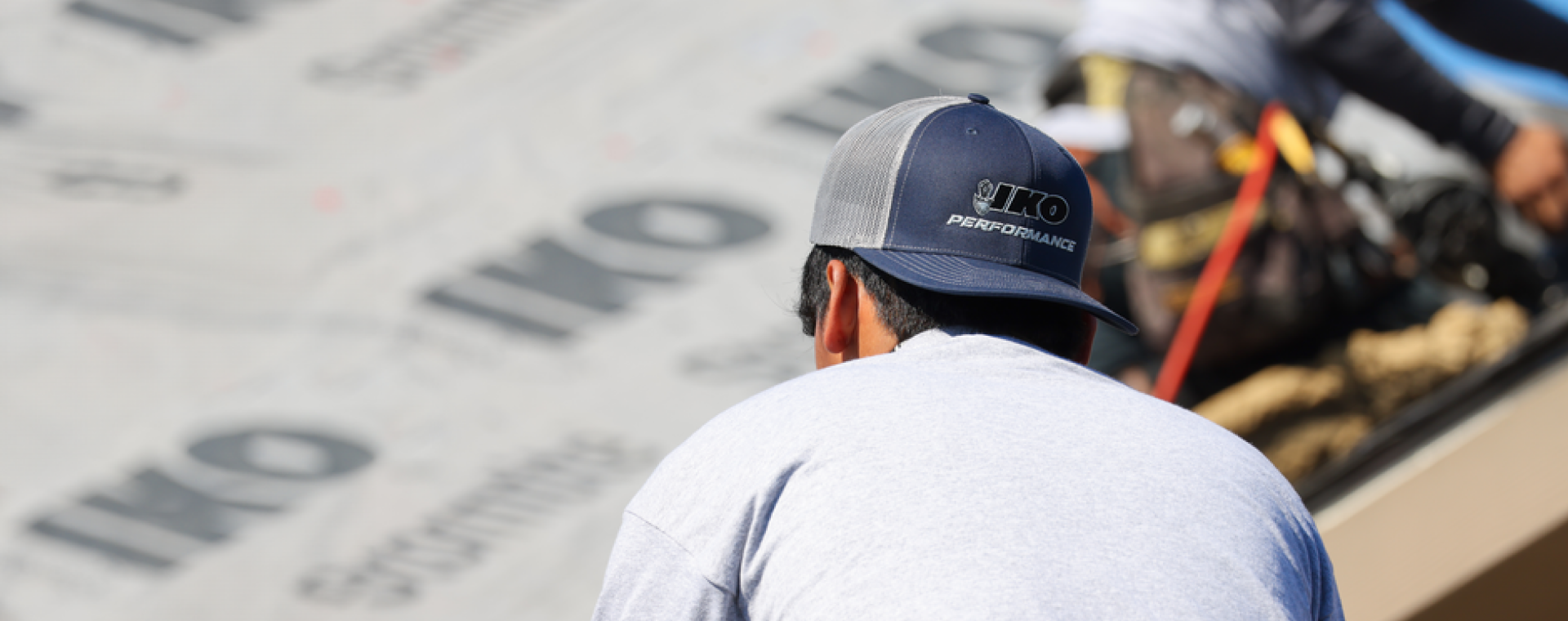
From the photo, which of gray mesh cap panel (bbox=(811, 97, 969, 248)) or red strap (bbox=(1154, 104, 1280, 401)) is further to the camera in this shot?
red strap (bbox=(1154, 104, 1280, 401))

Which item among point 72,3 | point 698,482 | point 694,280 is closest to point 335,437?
point 694,280

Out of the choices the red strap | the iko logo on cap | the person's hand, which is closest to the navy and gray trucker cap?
the iko logo on cap

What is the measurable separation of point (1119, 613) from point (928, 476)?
5.5 inches

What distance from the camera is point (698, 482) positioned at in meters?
0.81

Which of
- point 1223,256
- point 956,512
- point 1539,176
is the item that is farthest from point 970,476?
point 1539,176

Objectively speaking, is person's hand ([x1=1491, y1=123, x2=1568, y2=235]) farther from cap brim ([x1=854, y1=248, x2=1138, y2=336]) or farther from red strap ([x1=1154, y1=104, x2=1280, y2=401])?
cap brim ([x1=854, y1=248, x2=1138, y2=336])

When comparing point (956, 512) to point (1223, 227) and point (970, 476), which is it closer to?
point (970, 476)

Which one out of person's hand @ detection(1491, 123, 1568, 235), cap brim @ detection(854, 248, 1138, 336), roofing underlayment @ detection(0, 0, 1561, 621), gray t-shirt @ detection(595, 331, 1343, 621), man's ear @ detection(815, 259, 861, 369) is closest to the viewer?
gray t-shirt @ detection(595, 331, 1343, 621)

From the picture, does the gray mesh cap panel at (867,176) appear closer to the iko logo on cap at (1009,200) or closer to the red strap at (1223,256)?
the iko logo on cap at (1009,200)

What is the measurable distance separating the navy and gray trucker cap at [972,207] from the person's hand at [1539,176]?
3.00 metres

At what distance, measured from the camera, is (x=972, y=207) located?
3.10 feet

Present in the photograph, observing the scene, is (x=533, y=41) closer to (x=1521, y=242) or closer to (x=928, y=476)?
(x=1521, y=242)

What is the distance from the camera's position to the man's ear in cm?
101

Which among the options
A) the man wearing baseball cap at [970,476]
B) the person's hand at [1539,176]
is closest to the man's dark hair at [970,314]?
the man wearing baseball cap at [970,476]
